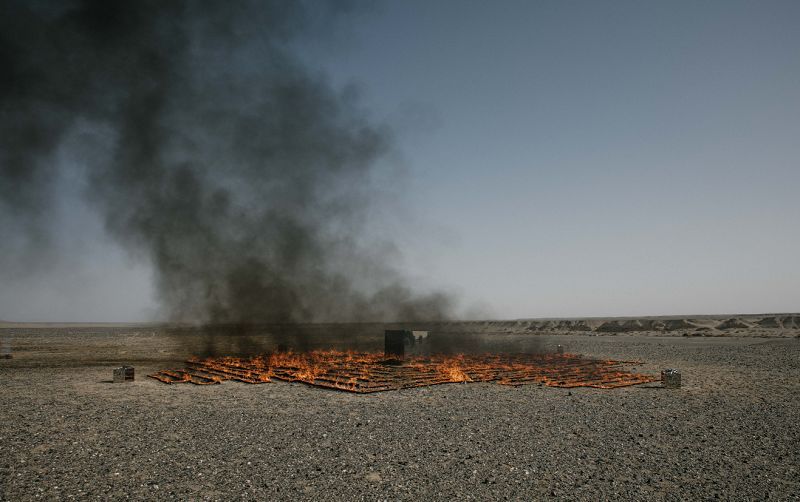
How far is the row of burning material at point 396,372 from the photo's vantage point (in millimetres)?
17516

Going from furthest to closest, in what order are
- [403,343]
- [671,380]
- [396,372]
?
[403,343], [396,372], [671,380]

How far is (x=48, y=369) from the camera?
21453mm

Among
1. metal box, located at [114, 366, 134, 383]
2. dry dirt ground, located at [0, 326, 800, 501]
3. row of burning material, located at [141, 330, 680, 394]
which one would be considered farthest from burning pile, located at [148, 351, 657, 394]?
dry dirt ground, located at [0, 326, 800, 501]

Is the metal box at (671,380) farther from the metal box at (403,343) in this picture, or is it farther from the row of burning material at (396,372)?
the metal box at (403,343)

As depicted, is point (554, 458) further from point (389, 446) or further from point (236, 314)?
point (236, 314)

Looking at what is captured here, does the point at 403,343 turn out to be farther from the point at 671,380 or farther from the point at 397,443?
the point at 397,443

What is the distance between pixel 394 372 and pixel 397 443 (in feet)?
35.7

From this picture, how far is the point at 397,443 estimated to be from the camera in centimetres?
955

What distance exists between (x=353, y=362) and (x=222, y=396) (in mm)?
9767

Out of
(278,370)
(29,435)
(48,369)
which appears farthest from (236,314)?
(29,435)

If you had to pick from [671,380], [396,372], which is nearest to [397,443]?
[396,372]

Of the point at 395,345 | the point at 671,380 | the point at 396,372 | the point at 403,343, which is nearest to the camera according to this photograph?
the point at 671,380

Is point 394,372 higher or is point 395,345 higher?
point 395,345

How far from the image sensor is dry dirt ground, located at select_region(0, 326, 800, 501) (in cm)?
724
